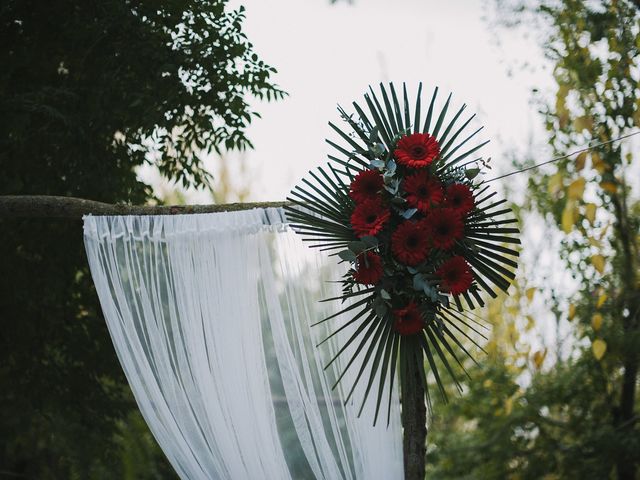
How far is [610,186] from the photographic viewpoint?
402 centimetres

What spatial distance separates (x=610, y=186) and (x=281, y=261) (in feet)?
6.01

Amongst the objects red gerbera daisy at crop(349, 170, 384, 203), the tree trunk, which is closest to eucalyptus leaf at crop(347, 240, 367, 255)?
red gerbera daisy at crop(349, 170, 384, 203)

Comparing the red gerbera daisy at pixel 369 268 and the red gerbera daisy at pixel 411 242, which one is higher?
the red gerbera daisy at pixel 411 242

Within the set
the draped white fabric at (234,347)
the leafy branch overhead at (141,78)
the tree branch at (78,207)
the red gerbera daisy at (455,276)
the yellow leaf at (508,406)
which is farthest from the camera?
the yellow leaf at (508,406)

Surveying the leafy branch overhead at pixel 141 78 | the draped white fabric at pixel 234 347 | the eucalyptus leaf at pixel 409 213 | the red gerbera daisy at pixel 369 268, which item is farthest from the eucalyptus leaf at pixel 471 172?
the leafy branch overhead at pixel 141 78

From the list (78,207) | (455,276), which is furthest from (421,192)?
(78,207)

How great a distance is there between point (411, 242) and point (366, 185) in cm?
26

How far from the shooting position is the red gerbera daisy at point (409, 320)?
2674 mm

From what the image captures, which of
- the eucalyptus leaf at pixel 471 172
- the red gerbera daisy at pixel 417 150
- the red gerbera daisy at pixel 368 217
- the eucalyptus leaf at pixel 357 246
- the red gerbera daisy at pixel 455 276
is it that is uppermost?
the red gerbera daisy at pixel 417 150

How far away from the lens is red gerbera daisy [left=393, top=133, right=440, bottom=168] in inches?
109

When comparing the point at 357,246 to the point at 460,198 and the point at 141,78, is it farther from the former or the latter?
the point at 141,78

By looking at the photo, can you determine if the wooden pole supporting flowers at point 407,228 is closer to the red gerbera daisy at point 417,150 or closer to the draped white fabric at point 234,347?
the red gerbera daisy at point 417,150

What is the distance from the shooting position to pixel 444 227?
2.71 metres

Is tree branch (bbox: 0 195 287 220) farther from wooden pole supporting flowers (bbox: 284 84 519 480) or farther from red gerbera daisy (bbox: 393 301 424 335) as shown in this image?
red gerbera daisy (bbox: 393 301 424 335)
